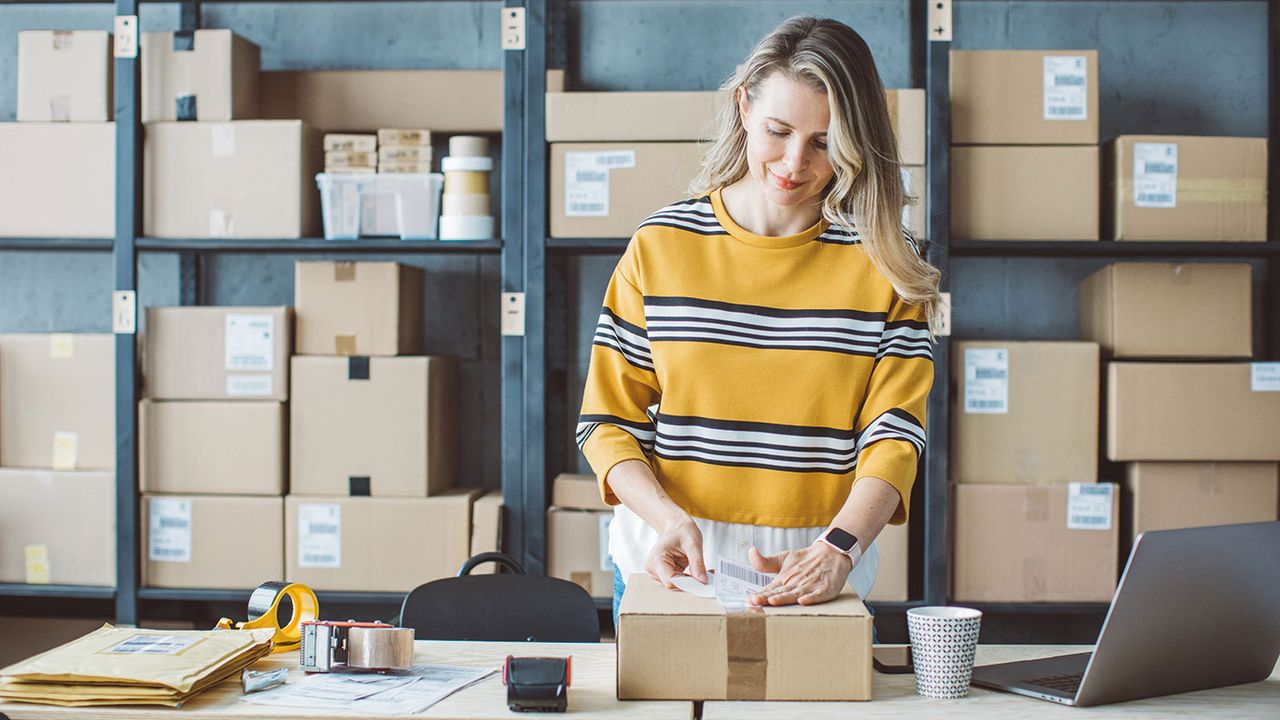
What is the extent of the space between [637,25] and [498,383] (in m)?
1.06

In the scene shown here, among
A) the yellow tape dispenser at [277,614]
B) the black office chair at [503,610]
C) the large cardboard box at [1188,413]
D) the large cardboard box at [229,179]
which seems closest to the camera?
the yellow tape dispenser at [277,614]

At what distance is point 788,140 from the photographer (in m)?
1.42

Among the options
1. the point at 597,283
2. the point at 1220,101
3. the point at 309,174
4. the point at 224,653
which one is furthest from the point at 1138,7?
the point at 224,653

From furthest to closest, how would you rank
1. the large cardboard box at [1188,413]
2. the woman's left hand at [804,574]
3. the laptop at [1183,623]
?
the large cardboard box at [1188,413] → the woman's left hand at [804,574] → the laptop at [1183,623]

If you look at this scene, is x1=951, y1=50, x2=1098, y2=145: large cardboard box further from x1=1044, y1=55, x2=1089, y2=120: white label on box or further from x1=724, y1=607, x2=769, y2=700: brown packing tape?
x1=724, y1=607, x2=769, y2=700: brown packing tape

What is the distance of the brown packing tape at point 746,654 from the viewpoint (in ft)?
3.65

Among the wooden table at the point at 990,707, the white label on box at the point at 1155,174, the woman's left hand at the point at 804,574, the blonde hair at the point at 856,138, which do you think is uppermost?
the white label on box at the point at 1155,174

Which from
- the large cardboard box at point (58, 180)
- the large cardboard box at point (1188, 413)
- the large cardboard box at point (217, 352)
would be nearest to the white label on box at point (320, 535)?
the large cardboard box at point (217, 352)

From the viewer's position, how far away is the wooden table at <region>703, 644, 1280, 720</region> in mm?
1094

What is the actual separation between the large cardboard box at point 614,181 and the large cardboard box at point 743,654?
1616mm

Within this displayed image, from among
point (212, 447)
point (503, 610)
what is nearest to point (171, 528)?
point (212, 447)

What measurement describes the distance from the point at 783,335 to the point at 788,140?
249mm

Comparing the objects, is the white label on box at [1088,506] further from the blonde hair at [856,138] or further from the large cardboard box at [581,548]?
the blonde hair at [856,138]

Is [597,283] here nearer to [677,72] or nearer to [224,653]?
[677,72]
